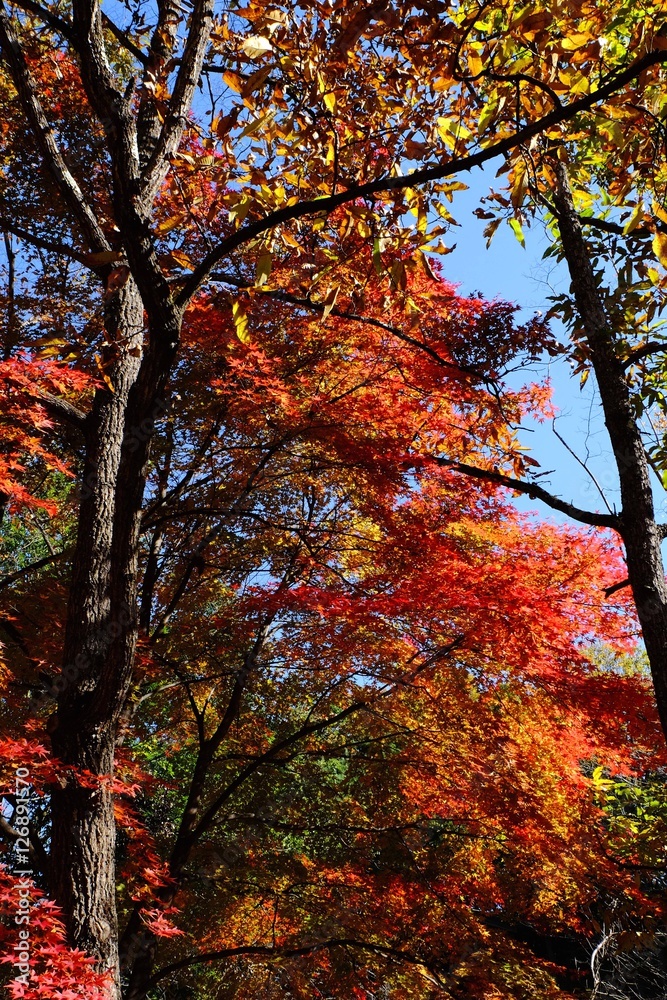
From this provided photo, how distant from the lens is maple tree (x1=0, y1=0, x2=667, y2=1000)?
342 cm

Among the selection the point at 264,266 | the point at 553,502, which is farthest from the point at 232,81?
the point at 553,502

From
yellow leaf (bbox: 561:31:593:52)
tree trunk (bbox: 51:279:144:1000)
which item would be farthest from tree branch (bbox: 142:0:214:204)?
yellow leaf (bbox: 561:31:593:52)

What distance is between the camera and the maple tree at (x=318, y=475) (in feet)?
11.2

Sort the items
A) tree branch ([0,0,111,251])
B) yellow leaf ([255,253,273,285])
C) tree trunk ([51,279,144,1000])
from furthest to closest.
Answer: tree branch ([0,0,111,251])
tree trunk ([51,279,144,1000])
yellow leaf ([255,253,273,285])

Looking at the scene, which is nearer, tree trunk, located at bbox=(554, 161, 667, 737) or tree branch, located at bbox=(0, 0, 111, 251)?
tree branch, located at bbox=(0, 0, 111, 251)

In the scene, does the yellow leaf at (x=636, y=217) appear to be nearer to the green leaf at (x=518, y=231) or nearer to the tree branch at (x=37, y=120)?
the green leaf at (x=518, y=231)

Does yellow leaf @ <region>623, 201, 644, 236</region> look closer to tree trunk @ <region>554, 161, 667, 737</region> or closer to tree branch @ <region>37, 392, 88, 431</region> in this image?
tree trunk @ <region>554, 161, 667, 737</region>

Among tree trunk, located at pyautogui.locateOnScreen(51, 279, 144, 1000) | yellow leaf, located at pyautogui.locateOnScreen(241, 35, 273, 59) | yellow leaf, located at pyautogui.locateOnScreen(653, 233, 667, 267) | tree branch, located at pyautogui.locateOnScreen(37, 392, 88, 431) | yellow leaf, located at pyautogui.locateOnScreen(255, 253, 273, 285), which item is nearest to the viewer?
yellow leaf, located at pyautogui.locateOnScreen(241, 35, 273, 59)

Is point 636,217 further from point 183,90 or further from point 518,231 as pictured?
point 183,90

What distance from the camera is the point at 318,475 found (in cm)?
751

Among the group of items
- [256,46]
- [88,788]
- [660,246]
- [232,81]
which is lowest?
[88,788]

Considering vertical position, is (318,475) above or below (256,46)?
above

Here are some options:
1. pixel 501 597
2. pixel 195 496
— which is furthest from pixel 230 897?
pixel 501 597

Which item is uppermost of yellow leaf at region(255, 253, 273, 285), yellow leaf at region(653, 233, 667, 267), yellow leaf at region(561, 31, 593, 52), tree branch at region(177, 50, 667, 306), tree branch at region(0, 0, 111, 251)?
tree branch at region(0, 0, 111, 251)
